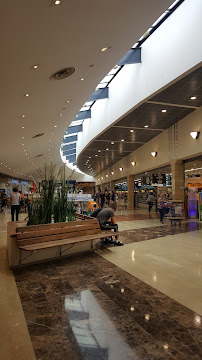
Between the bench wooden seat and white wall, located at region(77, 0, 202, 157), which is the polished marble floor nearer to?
the bench wooden seat

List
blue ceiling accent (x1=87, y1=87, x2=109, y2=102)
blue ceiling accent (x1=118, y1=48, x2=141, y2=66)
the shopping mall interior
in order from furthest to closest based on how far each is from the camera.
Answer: blue ceiling accent (x1=87, y1=87, x2=109, y2=102) → blue ceiling accent (x1=118, y1=48, x2=141, y2=66) → the shopping mall interior

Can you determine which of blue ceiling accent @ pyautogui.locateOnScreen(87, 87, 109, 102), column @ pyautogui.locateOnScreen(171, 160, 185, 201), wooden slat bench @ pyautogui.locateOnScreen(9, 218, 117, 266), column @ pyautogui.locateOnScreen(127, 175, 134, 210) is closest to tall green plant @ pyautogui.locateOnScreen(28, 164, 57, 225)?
wooden slat bench @ pyautogui.locateOnScreen(9, 218, 117, 266)

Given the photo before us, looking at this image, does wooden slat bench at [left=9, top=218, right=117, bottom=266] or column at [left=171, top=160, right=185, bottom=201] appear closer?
wooden slat bench at [left=9, top=218, right=117, bottom=266]

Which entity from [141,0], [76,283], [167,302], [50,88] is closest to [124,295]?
[167,302]

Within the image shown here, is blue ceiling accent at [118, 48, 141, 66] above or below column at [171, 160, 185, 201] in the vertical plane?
above

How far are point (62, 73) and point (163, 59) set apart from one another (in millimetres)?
3388

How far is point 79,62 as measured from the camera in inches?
207

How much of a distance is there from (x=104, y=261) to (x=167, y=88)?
561 centimetres

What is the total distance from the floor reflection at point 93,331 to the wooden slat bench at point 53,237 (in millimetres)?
1513

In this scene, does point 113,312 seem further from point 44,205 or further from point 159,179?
point 159,179

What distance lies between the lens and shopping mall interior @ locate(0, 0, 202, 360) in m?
2.18

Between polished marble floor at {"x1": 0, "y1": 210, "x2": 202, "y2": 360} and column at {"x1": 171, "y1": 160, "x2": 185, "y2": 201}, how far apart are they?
23.3ft

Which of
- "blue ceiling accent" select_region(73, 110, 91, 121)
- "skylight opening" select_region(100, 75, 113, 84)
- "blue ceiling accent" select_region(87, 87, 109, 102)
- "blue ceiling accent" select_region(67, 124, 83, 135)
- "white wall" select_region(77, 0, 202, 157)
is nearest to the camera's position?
"white wall" select_region(77, 0, 202, 157)

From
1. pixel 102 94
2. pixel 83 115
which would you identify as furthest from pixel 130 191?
pixel 102 94
